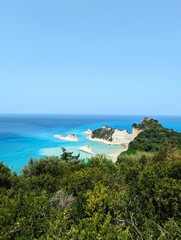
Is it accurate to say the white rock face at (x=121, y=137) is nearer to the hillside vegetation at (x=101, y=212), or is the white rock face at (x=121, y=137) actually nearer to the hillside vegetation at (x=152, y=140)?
the hillside vegetation at (x=152, y=140)

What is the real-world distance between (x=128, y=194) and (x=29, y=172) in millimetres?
14550

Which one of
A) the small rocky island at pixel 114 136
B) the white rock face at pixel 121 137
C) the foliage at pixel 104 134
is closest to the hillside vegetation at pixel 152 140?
the small rocky island at pixel 114 136

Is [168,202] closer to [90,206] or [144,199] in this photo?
[144,199]

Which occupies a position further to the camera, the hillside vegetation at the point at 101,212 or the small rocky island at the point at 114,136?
the small rocky island at the point at 114,136

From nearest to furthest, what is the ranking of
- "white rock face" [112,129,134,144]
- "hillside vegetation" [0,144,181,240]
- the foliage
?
1. "hillside vegetation" [0,144,181,240]
2. "white rock face" [112,129,134,144]
3. the foliage

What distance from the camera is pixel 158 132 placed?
218ft

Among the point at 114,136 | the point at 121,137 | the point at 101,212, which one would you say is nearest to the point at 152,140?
the point at 121,137

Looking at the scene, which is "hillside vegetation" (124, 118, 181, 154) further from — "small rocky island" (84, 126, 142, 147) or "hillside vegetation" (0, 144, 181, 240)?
"hillside vegetation" (0, 144, 181, 240)

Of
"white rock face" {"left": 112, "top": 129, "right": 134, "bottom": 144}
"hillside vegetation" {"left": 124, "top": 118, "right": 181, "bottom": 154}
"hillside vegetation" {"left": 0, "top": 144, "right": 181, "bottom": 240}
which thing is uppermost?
"hillside vegetation" {"left": 0, "top": 144, "right": 181, "bottom": 240}

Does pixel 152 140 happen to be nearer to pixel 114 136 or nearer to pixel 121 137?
pixel 121 137

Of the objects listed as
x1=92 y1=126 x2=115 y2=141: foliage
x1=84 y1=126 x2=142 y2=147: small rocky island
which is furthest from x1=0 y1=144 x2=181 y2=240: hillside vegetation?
x1=92 y1=126 x2=115 y2=141: foliage

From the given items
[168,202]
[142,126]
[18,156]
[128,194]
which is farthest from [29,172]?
[142,126]

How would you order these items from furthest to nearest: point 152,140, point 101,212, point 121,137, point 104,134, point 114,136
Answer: point 104,134 < point 114,136 < point 121,137 < point 152,140 < point 101,212

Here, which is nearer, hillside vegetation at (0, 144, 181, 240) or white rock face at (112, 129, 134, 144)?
hillside vegetation at (0, 144, 181, 240)
